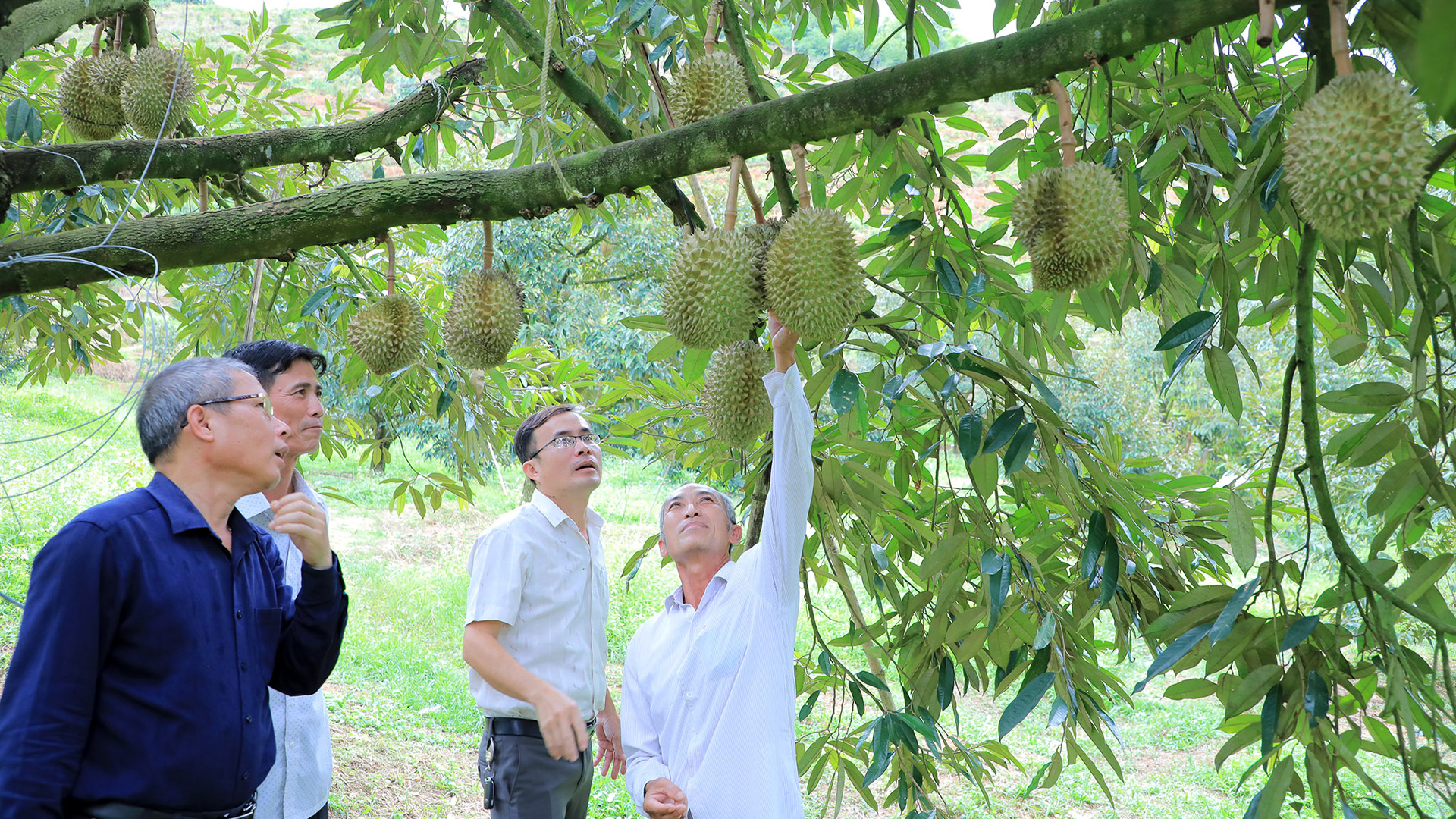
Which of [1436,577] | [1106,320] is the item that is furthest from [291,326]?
[1436,577]

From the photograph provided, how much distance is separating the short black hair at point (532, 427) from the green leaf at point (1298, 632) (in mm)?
1928

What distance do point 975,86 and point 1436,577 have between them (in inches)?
35.7

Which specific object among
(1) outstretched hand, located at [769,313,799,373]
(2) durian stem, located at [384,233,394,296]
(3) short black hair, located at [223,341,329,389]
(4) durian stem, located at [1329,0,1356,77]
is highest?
(4) durian stem, located at [1329,0,1356,77]

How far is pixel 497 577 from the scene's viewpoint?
7.65 feet

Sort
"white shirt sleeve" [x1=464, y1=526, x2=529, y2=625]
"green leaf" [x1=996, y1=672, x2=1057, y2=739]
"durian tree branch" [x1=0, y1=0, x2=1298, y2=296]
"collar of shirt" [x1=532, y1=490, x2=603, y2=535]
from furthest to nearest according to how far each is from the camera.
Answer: "collar of shirt" [x1=532, y1=490, x2=603, y2=535] < "white shirt sleeve" [x1=464, y1=526, x2=529, y2=625] < "green leaf" [x1=996, y1=672, x2=1057, y2=739] < "durian tree branch" [x1=0, y1=0, x2=1298, y2=296]

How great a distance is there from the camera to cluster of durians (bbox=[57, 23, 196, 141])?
198 cm

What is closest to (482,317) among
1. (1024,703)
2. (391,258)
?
(391,258)

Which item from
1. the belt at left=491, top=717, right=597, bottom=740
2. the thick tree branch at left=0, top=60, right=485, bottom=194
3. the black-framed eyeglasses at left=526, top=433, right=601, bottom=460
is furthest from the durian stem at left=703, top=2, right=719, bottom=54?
the belt at left=491, top=717, right=597, bottom=740

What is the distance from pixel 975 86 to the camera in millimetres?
1064

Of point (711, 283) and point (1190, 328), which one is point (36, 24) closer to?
point (711, 283)

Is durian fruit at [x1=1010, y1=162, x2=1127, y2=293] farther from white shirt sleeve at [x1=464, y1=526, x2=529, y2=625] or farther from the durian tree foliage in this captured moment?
white shirt sleeve at [x1=464, y1=526, x2=529, y2=625]

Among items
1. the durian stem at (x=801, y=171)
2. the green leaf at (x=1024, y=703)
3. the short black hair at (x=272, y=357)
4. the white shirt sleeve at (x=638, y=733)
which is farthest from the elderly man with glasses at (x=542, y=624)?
the durian stem at (x=801, y=171)

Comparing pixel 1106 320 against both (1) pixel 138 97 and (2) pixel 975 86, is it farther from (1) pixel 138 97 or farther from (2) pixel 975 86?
(1) pixel 138 97

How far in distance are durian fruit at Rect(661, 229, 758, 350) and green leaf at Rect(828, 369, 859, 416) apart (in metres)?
0.35
